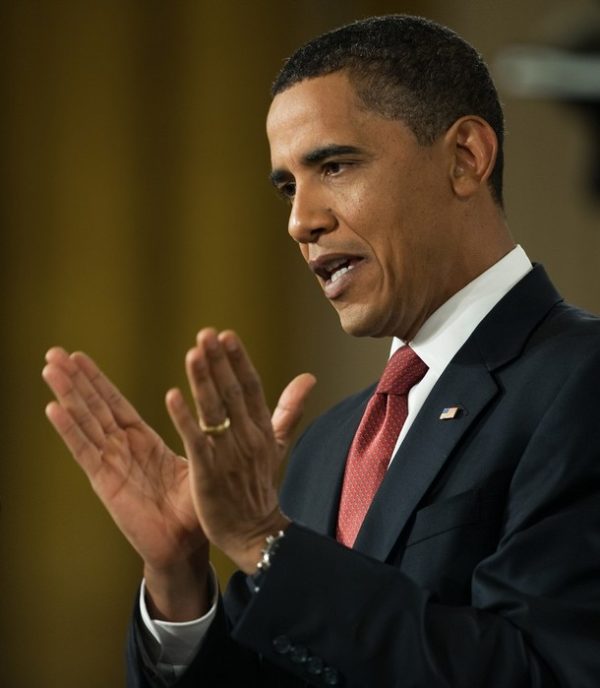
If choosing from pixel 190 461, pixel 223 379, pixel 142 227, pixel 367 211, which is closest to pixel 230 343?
pixel 223 379

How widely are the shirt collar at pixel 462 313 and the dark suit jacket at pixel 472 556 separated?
0.04 m

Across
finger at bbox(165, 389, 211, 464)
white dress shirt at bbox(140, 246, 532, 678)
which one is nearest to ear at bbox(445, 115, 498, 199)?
white dress shirt at bbox(140, 246, 532, 678)

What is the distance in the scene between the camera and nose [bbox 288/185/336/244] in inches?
71.3

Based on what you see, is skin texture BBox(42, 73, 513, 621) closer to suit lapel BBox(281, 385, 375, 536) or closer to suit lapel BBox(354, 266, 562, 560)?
suit lapel BBox(354, 266, 562, 560)

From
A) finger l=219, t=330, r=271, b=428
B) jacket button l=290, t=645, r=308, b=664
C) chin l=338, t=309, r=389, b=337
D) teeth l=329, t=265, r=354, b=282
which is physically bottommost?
jacket button l=290, t=645, r=308, b=664

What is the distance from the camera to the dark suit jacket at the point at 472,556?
137cm

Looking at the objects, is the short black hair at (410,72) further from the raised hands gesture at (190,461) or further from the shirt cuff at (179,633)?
the shirt cuff at (179,633)

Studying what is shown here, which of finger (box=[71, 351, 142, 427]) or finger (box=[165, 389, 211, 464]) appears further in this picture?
finger (box=[71, 351, 142, 427])

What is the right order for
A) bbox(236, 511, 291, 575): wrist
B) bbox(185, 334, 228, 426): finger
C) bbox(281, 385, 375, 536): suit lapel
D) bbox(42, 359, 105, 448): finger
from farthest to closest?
bbox(281, 385, 375, 536): suit lapel < bbox(42, 359, 105, 448): finger < bbox(236, 511, 291, 575): wrist < bbox(185, 334, 228, 426): finger

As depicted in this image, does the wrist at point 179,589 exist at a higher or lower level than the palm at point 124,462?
lower

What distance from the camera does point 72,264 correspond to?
11.9 feet

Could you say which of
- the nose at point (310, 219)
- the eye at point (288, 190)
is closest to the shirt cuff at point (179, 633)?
the nose at point (310, 219)

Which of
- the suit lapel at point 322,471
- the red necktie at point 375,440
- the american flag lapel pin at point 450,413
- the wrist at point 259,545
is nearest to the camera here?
the wrist at point 259,545

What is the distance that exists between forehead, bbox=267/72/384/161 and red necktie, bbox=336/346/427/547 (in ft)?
1.11
